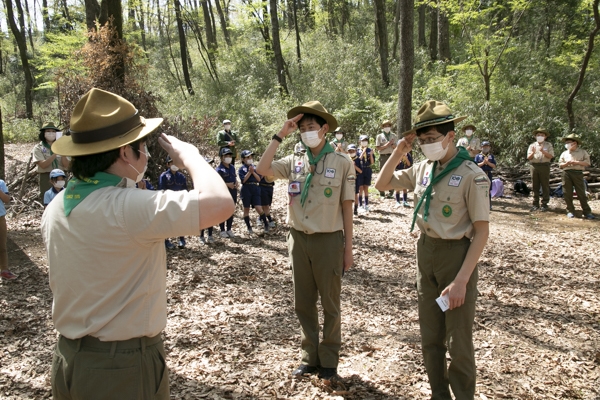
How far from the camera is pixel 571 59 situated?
1862 centimetres

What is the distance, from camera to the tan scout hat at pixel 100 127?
6.08ft

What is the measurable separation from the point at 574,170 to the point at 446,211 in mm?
9874

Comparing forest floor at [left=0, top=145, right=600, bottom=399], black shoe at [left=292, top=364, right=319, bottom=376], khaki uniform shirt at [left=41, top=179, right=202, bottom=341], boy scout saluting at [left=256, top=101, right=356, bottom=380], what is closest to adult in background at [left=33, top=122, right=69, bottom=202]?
forest floor at [left=0, top=145, right=600, bottom=399]

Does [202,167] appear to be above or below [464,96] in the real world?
below

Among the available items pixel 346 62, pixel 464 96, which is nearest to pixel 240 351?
pixel 464 96

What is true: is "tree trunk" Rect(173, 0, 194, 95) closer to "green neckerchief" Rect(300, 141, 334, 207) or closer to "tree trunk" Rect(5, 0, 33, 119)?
"tree trunk" Rect(5, 0, 33, 119)

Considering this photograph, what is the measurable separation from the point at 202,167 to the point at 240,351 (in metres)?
3.37

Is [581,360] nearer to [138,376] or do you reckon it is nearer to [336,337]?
[336,337]

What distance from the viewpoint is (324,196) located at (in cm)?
401

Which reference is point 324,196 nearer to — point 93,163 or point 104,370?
point 93,163

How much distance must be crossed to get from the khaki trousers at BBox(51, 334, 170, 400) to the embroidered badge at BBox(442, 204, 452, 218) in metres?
2.25

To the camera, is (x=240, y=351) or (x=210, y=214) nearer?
(x=210, y=214)

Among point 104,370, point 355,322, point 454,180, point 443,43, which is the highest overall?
point 443,43

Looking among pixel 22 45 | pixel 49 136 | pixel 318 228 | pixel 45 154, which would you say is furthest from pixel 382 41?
pixel 318 228
